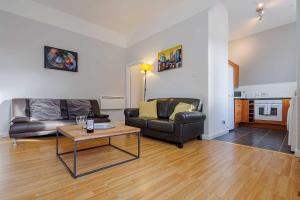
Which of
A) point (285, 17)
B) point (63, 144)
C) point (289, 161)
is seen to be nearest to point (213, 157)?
point (289, 161)

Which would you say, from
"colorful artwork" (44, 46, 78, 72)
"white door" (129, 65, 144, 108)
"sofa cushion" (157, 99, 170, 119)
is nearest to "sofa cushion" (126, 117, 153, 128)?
"sofa cushion" (157, 99, 170, 119)

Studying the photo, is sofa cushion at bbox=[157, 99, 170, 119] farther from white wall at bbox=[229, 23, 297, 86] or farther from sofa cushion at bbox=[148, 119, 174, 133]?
white wall at bbox=[229, 23, 297, 86]

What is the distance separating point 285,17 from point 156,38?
11.0ft

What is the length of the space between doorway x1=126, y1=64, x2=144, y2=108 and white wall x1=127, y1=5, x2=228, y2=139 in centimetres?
165

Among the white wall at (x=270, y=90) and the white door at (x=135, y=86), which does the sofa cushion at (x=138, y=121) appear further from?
the white wall at (x=270, y=90)

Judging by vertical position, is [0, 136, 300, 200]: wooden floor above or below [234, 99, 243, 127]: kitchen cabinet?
below

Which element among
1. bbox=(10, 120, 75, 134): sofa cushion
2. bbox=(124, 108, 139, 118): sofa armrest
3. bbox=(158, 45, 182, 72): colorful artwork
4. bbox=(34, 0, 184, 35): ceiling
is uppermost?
bbox=(34, 0, 184, 35): ceiling

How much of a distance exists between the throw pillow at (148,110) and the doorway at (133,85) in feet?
5.57

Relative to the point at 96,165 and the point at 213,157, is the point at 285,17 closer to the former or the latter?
the point at 213,157

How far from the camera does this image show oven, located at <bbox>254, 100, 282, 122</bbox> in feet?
12.6

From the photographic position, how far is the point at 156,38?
401cm

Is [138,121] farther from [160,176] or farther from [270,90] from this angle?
[270,90]

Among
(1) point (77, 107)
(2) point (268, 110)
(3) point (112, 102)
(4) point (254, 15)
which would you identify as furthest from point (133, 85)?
(2) point (268, 110)

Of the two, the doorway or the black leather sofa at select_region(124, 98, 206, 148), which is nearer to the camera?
the black leather sofa at select_region(124, 98, 206, 148)
